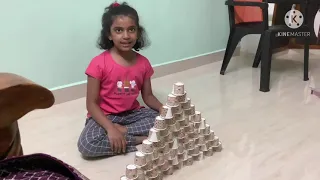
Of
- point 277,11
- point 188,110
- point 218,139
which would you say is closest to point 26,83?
point 188,110

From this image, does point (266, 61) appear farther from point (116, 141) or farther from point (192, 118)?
point (116, 141)

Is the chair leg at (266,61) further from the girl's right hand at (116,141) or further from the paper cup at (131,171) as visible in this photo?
the paper cup at (131,171)

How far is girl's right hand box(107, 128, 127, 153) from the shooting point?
5.42 ft

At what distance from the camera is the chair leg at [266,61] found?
2426 mm

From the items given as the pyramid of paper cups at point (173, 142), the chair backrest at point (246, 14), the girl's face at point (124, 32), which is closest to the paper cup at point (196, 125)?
the pyramid of paper cups at point (173, 142)

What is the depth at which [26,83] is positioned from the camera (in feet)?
2.35

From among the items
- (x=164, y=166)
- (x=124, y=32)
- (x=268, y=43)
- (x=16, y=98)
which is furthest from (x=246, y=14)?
(x=16, y=98)

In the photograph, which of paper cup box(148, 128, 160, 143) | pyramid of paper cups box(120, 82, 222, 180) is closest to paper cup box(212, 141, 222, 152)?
pyramid of paper cups box(120, 82, 222, 180)

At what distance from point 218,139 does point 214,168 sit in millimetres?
151

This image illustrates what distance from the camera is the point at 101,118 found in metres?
1.71

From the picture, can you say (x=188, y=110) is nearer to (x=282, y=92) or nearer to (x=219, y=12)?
(x=282, y=92)

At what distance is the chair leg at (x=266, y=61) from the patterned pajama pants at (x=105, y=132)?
2.75 ft

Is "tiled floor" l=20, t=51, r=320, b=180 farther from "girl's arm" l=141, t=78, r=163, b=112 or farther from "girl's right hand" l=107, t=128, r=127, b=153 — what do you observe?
"girl's arm" l=141, t=78, r=163, b=112

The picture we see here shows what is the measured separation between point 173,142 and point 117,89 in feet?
1.37
